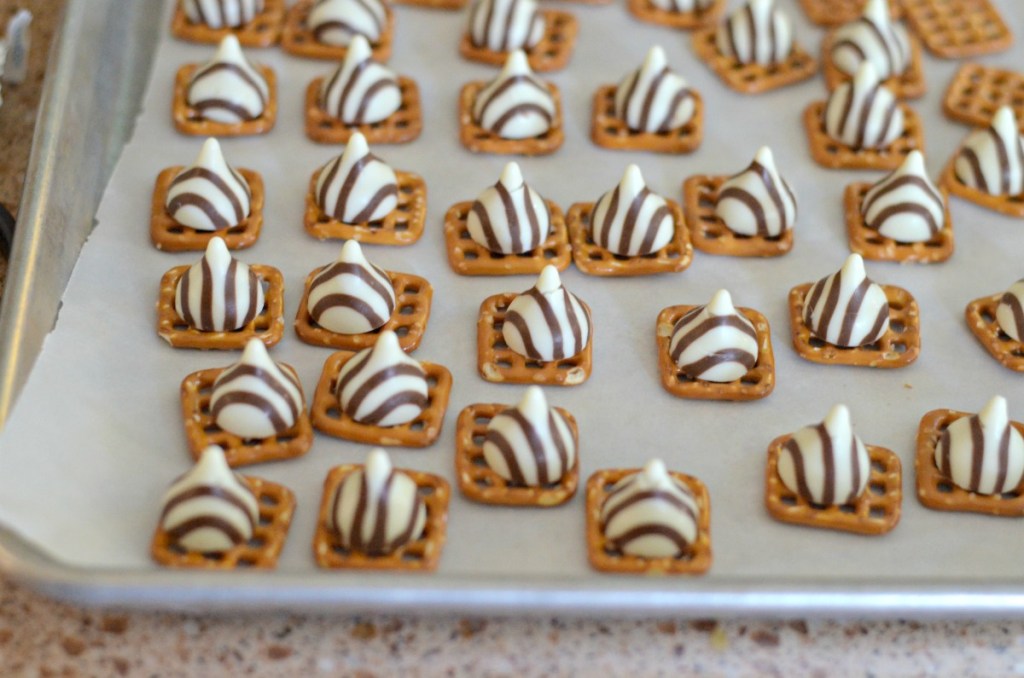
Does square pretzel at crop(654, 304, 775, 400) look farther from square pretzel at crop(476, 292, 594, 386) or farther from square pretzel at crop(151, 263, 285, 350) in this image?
square pretzel at crop(151, 263, 285, 350)

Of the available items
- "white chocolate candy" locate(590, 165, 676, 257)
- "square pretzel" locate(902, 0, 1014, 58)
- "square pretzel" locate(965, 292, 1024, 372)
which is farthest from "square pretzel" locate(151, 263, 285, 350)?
"square pretzel" locate(902, 0, 1014, 58)

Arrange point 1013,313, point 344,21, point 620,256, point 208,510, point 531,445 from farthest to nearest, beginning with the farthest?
point 344,21
point 620,256
point 1013,313
point 531,445
point 208,510

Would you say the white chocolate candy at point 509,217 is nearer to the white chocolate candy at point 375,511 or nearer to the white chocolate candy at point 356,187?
the white chocolate candy at point 356,187

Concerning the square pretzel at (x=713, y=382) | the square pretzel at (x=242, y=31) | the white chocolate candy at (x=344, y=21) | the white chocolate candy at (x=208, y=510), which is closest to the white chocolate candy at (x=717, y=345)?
the square pretzel at (x=713, y=382)

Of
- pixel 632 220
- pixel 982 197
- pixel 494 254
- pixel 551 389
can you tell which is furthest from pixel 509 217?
pixel 982 197

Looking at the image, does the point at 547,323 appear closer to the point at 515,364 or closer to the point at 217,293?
the point at 515,364

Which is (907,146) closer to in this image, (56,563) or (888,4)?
(888,4)
